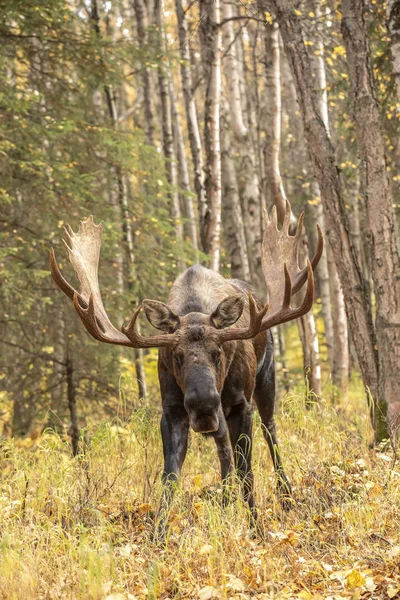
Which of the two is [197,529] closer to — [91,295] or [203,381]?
[203,381]

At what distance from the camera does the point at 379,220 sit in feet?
23.2

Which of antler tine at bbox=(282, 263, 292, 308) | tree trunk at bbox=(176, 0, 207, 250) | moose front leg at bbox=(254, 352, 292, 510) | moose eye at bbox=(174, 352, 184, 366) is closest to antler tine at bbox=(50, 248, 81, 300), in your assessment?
moose eye at bbox=(174, 352, 184, 366)

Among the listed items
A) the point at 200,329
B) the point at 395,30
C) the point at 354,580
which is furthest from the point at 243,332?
the point at 395,30

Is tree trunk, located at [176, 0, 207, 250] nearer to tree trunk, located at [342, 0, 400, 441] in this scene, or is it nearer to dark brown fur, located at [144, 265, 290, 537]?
tree trunk, located at [342, 0, 400, 441]

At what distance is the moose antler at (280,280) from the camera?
550cm

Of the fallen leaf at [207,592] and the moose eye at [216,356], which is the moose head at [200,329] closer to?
the moose eye at [216,356]

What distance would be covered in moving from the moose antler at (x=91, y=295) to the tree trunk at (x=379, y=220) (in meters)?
2.38

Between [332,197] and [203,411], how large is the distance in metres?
3.42

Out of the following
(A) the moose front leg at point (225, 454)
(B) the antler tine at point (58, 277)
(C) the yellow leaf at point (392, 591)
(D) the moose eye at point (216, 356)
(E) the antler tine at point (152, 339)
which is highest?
(B) the antler tine at point (58, 277)

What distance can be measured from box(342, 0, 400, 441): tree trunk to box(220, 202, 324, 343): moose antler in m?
1.01

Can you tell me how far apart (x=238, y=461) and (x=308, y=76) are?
4025 millimetres

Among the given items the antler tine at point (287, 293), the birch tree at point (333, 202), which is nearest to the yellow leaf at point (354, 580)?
the antler tine at point (287, 293)

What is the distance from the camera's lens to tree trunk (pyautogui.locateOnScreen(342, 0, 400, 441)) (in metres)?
6.99

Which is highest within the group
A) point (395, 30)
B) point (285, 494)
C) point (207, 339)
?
point (395, 30)
